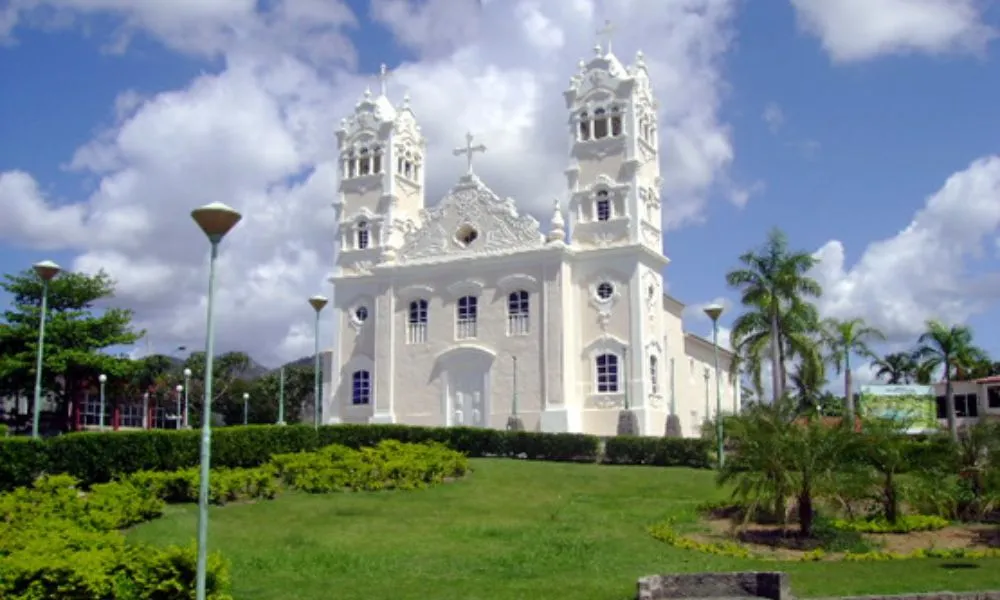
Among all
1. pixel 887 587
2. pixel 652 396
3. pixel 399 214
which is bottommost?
pixel 887 587

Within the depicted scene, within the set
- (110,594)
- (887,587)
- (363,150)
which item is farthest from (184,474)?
(363,150)

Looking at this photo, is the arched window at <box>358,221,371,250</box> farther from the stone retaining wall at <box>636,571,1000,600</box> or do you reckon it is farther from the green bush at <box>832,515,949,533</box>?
the stone retaining wall at <box>636,571,1000,600</box>

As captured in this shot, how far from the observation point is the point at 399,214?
45750 millimetres

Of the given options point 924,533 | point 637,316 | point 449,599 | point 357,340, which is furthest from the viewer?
point 357,340

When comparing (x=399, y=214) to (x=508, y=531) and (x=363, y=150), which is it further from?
(x=508, y=531)

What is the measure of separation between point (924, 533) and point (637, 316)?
21.0 meters

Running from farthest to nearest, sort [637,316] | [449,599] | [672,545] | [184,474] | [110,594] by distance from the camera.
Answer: [637,316]
[184,474]
[672,545]
[449,599]
[110,594]

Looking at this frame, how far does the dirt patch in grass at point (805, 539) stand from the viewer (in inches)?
648

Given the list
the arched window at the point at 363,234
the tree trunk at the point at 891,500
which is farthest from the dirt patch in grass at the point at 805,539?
the arched window at the point at 363,234

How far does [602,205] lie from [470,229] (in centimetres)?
596

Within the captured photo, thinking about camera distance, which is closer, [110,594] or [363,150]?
[110,594]

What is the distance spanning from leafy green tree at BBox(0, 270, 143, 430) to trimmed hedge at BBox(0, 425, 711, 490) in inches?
823

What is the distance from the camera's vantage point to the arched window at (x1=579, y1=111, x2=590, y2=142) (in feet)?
136

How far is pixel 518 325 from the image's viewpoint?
131 feet
